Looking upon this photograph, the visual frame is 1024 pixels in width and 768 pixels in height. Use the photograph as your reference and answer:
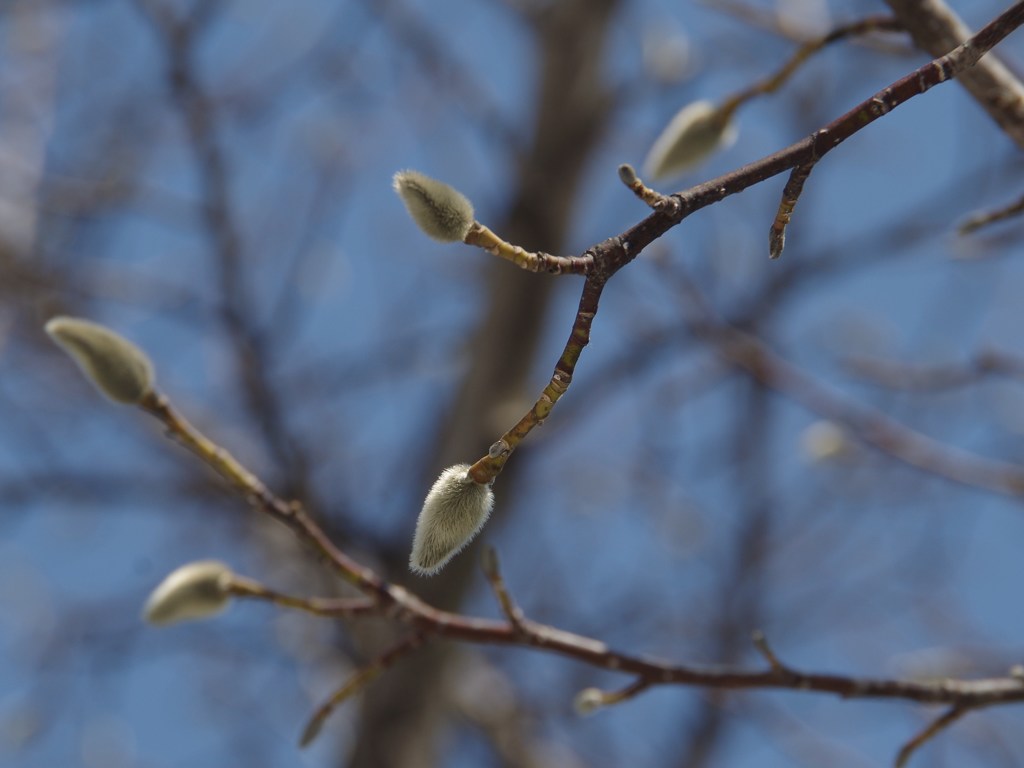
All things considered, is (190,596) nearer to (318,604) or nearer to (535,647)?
(318,604)

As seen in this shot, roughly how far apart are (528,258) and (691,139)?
590 millimetres

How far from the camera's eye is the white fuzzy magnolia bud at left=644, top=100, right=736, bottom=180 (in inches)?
50.6

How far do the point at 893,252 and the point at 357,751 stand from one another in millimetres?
1675

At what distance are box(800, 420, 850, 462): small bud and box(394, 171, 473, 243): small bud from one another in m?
1.09

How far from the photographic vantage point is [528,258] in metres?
0.78

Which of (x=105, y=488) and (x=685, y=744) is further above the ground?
(x=685, y=744)

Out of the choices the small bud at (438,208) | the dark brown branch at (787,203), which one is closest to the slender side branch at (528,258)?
the small bud at (438,208)

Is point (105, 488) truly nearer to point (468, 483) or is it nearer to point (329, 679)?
point (329, 679)

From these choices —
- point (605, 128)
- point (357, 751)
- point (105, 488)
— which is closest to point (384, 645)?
point (357, 751)

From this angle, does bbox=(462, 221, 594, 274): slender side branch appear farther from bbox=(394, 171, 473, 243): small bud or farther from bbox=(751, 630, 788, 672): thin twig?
bbox=(751, 630, 788, 672): thin twig

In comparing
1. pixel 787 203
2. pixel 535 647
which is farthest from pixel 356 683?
pixel 787 203

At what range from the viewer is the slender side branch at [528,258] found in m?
0.71

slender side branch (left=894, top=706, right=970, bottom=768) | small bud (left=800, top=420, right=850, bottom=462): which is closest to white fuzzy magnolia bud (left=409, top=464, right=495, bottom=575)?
slender side branch (left=894, top=706, right=970, bottom=768)

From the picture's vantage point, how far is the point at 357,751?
2354mm
